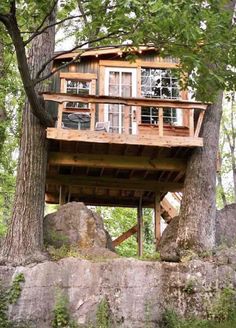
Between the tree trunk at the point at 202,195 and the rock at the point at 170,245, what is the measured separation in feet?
0.50

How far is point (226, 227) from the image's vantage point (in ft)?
30.0

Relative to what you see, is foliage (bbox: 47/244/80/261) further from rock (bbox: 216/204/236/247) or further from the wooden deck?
rock (bbox: 216/204/236/247)

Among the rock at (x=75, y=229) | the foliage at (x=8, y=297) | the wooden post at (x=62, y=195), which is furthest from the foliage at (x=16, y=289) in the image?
the wooden post at (x=62, y=195)

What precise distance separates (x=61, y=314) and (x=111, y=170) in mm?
4458

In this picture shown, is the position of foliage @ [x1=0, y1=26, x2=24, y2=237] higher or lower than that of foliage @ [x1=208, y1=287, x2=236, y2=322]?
higher

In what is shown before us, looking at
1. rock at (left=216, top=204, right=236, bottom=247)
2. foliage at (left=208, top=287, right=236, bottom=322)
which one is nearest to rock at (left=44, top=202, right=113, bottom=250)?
rock at (left=216, top=204, right=236, bottom=247)

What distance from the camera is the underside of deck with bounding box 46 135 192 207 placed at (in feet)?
30.3

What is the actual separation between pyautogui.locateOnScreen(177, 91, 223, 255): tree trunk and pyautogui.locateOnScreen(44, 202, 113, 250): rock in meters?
1.65

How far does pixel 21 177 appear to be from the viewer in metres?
8.22

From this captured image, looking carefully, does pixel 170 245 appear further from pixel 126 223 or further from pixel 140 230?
pixel 126 223

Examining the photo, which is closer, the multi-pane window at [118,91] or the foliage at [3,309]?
the foliage at [3,309]

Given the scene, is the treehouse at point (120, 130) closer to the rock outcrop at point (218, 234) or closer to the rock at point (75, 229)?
the rock at point (75, 229)

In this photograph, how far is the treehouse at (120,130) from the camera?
8914 mm

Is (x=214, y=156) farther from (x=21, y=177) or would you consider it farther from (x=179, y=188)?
(x=21, y=177)
